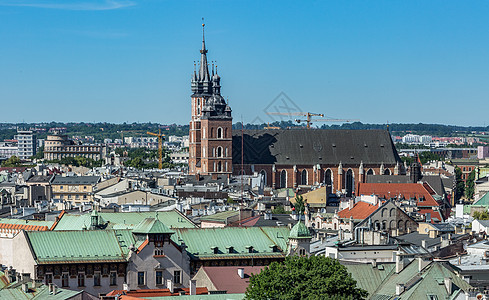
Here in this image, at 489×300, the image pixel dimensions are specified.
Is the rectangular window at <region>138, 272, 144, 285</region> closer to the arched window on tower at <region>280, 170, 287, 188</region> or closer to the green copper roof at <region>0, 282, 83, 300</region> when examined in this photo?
the green copper roof at <region>0, 282, 83, 300</region>

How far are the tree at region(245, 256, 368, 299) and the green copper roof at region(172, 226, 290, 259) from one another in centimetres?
1446

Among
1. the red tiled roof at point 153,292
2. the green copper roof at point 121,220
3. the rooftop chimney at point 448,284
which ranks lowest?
the red tiled roof at point 153,292

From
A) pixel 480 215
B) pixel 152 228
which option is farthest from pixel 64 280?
pixel 480 215

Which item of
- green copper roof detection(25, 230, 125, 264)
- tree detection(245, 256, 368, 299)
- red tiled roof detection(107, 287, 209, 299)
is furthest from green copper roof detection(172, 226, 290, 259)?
tree detection(245, 256, 368, 299)

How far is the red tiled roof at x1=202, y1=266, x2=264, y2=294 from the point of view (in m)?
61.2

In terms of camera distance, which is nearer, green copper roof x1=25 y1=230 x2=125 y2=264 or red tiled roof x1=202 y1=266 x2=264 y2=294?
red tiled roof x1=202 y1=266 x2=264 y2=294

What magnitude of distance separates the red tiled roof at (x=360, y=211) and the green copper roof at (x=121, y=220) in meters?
18.4

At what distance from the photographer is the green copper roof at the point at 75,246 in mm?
64625

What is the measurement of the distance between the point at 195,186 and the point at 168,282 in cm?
8468

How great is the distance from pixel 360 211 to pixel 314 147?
274ft

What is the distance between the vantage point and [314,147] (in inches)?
7141

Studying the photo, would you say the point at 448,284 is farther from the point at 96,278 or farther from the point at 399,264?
the point at 96,278

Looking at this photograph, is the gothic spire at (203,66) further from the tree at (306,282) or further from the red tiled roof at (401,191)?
the tree at (306,282)

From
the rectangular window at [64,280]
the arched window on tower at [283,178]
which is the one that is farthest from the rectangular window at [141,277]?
the arched window on tower at [283,178]
